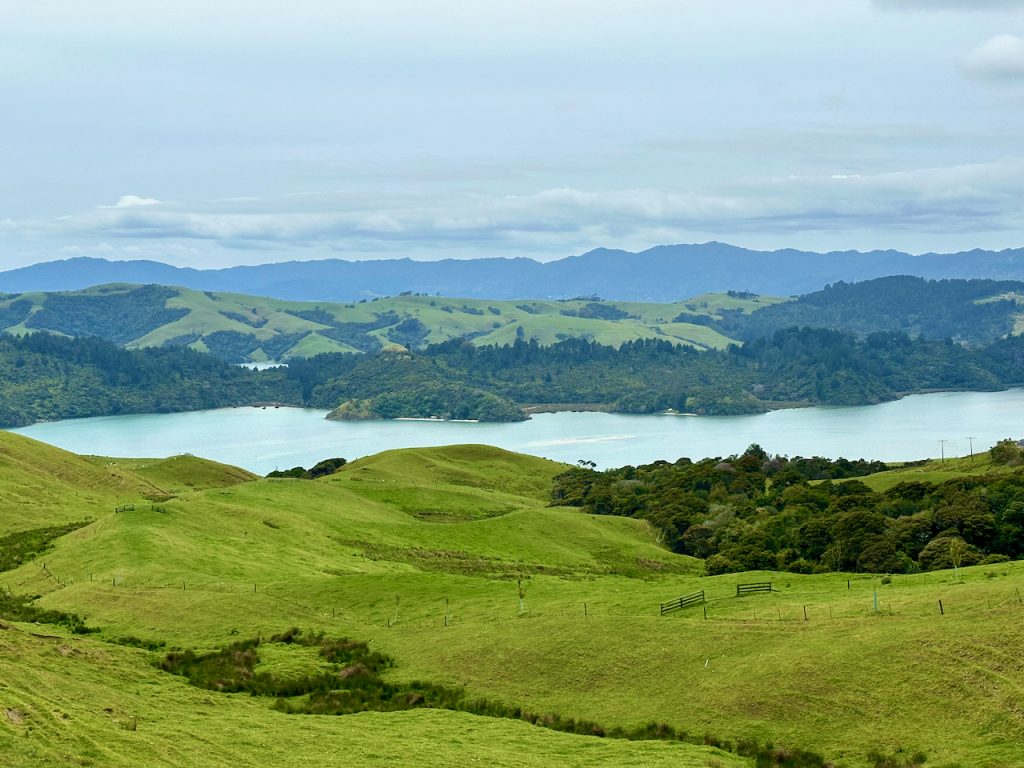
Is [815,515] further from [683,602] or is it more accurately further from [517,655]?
[517,655]

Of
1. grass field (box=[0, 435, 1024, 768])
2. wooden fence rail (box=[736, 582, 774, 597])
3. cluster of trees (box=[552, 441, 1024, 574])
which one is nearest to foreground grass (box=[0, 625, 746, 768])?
grass field (box=[0, 435, 1024, 768])

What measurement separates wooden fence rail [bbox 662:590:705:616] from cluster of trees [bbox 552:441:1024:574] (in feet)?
86.9

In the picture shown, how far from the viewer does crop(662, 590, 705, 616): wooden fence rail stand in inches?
1906

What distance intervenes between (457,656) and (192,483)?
88709mm

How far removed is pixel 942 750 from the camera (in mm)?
31797

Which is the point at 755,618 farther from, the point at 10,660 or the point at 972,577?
the point at 10,660

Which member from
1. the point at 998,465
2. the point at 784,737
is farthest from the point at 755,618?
the point at 998,465

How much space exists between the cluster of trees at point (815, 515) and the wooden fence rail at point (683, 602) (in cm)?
2649

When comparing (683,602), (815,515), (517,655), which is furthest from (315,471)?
(517,655)

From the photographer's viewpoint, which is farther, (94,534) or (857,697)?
(94,534)

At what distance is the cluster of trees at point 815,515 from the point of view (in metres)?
76.6

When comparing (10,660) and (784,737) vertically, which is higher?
(10,660)

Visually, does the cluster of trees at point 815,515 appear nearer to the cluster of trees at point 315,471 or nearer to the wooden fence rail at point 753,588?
the wooden fence rail at point 753,588

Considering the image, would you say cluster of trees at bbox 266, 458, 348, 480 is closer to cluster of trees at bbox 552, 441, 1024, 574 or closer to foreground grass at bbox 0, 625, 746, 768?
cluster of trees at bbox 552, 441, 1024, 574
